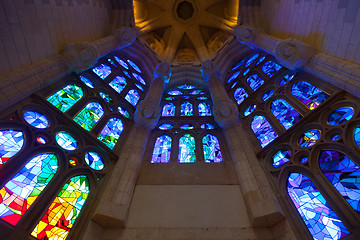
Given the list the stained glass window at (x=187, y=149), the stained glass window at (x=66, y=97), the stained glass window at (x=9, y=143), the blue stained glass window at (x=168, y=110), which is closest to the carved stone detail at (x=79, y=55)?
the stained glass window at (x=66, y=97)

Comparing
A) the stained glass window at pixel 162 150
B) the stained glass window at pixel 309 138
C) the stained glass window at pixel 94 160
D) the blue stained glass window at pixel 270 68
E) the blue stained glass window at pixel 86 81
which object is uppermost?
the blue stained glass window at pixel 270 68

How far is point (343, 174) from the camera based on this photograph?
4.34 m

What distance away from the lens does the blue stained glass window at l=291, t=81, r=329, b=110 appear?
5.94 metres

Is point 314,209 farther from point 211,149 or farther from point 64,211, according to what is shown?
point 64,211

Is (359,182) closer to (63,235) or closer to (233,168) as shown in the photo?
(233,168)

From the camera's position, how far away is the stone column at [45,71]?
4.34 m

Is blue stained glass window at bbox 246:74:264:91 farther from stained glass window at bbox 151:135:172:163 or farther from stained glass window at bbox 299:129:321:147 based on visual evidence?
stained glass window at bbox 151:135:172:163

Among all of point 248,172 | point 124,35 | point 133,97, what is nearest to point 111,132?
point 133,97

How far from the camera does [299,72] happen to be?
6.97 metres

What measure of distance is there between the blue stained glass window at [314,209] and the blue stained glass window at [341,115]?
5.17ft

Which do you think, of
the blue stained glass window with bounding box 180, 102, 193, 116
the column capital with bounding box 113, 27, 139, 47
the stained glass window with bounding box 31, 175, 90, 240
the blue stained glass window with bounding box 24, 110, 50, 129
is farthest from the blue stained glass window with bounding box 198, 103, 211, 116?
the blue stained glass window with bounding box 24, 110, 50, 129

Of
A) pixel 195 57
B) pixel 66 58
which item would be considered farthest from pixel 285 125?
pixel 195 57

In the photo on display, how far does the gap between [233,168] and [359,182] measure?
295 centimetres

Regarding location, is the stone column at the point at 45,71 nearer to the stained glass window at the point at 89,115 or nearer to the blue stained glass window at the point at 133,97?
the stained glass window at the point at 89,115
